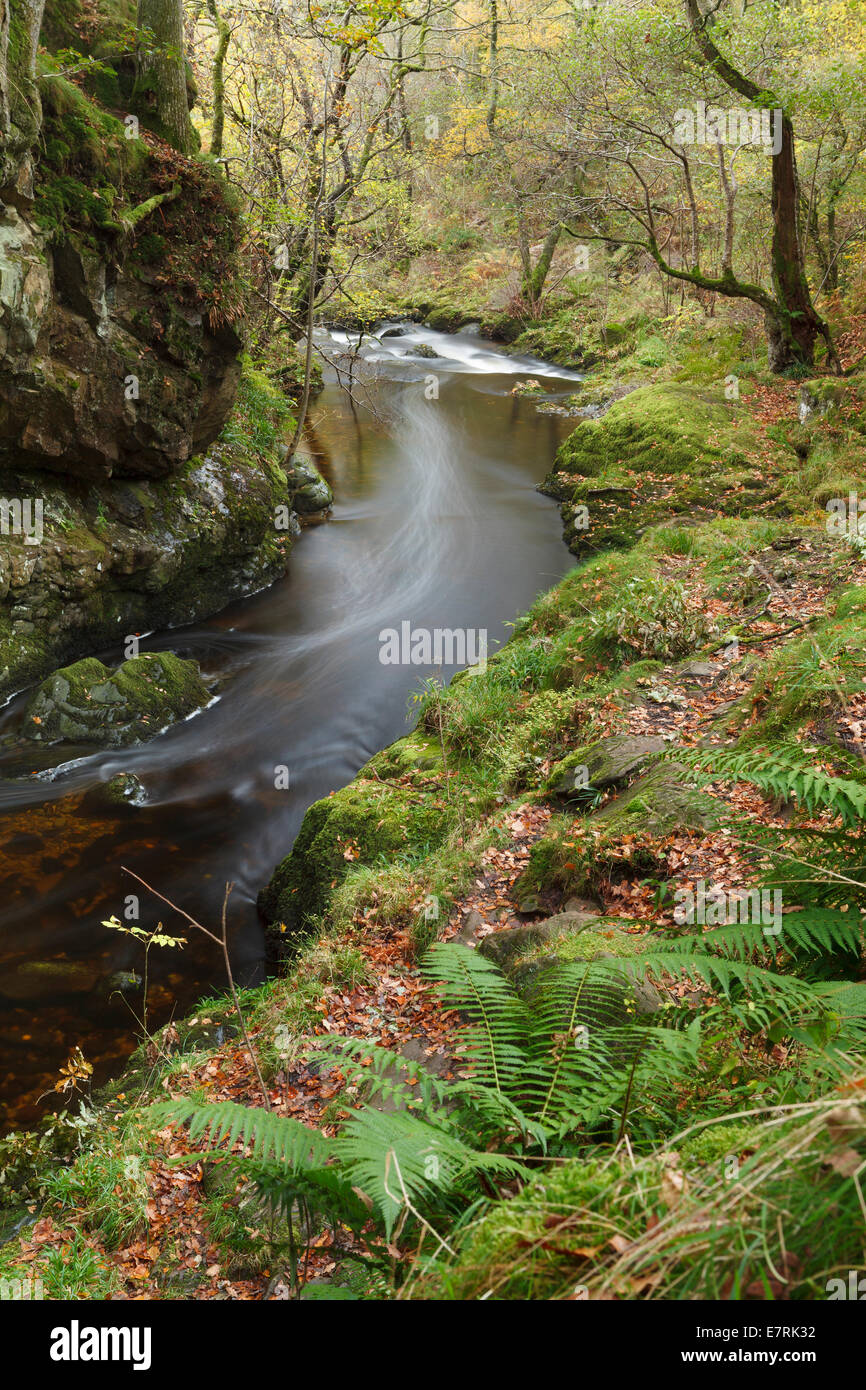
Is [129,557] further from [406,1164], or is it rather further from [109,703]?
[406,1164]

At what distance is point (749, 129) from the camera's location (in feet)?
45.3

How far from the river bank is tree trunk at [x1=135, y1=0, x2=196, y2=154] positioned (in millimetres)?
8200

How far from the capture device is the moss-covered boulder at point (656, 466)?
12727mm

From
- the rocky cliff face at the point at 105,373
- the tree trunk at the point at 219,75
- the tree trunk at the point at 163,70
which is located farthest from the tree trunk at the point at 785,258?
the rocky cliff face at the point at 105,373

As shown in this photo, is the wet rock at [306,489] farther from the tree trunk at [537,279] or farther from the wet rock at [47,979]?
the tree trunk at [537,279]

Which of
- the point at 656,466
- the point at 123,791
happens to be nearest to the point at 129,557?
the point at 123,791

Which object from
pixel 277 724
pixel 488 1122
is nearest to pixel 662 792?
pixel 488 1122

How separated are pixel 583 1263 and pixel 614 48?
715 inches

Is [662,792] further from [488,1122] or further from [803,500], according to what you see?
[803,500]

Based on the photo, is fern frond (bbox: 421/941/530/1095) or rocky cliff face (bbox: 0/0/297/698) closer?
fern frond (bbox: 421/941/530/1095)

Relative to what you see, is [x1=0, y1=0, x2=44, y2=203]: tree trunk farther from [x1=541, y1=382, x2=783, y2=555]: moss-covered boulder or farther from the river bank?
[x1=541, y1=382, x2=783, y2=555]: moss-covered boulder

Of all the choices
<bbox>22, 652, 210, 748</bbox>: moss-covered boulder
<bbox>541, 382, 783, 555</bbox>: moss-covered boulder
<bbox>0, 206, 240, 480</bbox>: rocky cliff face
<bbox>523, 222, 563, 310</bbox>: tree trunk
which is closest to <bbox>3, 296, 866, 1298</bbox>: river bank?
<bbox>541, 382, 783, 555</bbox>: moss-covered boulder

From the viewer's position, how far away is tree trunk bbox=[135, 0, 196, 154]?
33.8ft

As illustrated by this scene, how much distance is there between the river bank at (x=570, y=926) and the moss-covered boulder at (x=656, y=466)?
7.47 ft
